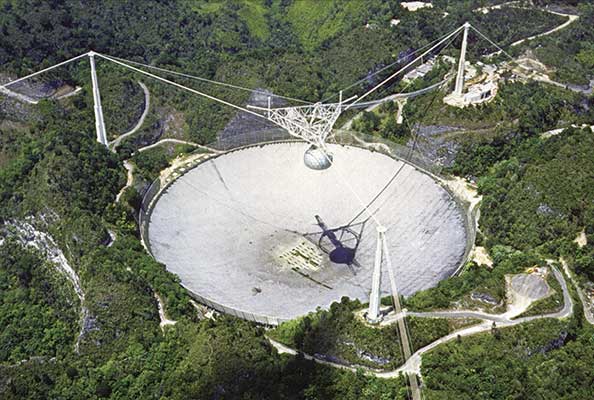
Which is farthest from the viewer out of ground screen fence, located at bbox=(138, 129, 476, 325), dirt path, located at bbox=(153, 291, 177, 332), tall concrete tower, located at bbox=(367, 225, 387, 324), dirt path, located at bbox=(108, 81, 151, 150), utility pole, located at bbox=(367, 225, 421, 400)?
dirt path, located at bbox=(108, 81, 151, 150)

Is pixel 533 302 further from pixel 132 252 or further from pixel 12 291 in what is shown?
pixel 12 291

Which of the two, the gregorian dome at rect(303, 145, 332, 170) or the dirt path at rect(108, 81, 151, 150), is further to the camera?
the dirt path at rect(108, 81, 151, 150)

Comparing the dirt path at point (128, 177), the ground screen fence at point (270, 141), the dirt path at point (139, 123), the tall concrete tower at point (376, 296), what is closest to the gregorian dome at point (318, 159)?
the ground screen fence at point (270, 141)

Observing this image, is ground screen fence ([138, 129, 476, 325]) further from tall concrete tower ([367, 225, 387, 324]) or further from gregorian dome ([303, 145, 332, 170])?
gregorian dome ([303, 145, 332, 170])

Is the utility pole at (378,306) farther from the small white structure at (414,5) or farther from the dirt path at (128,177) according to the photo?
the small white structure at (414,5)

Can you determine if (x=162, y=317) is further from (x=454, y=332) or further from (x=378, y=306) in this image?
(x=454, y=332)

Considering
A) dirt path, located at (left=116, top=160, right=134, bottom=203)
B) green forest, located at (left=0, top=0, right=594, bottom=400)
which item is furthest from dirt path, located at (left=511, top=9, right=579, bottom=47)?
dirt path, located at (left=116, top=160, right=134, bottom=203)

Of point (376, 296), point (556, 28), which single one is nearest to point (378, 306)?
point (376, 296)
